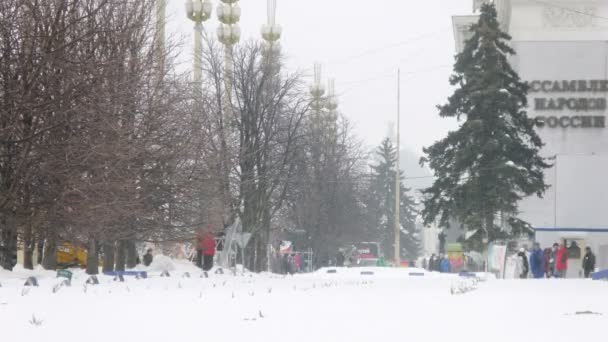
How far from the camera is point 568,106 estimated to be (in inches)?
2596

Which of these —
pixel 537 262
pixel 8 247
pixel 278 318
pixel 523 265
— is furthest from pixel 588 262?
pixel 278 318

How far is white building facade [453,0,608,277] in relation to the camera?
2221 inches

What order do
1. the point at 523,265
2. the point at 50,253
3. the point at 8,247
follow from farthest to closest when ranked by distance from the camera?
1. the point at 523,265
2. the point at 50,253
3. the point at 8,247

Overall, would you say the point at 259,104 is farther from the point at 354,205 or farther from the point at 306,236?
the point at 354,205

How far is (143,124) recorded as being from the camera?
29.9 metres

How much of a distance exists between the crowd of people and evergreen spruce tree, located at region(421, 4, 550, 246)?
5984 mm

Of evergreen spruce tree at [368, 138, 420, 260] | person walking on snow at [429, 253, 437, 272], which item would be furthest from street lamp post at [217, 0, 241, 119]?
evergreen spruce tree at [368, 138, 420, 260]

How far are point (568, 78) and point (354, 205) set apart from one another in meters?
22.3

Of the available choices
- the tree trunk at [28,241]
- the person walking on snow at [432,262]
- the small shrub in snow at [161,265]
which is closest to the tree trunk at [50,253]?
the tree trunk at [28,241]

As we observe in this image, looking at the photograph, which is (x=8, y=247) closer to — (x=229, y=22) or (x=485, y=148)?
(x=485, y=148)

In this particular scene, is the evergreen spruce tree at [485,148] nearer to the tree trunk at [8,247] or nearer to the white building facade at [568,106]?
the white building facade at [568,106]

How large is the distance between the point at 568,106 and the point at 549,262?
24504mm

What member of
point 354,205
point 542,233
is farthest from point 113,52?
point 354,205

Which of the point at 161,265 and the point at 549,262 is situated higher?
the point at 549,262
